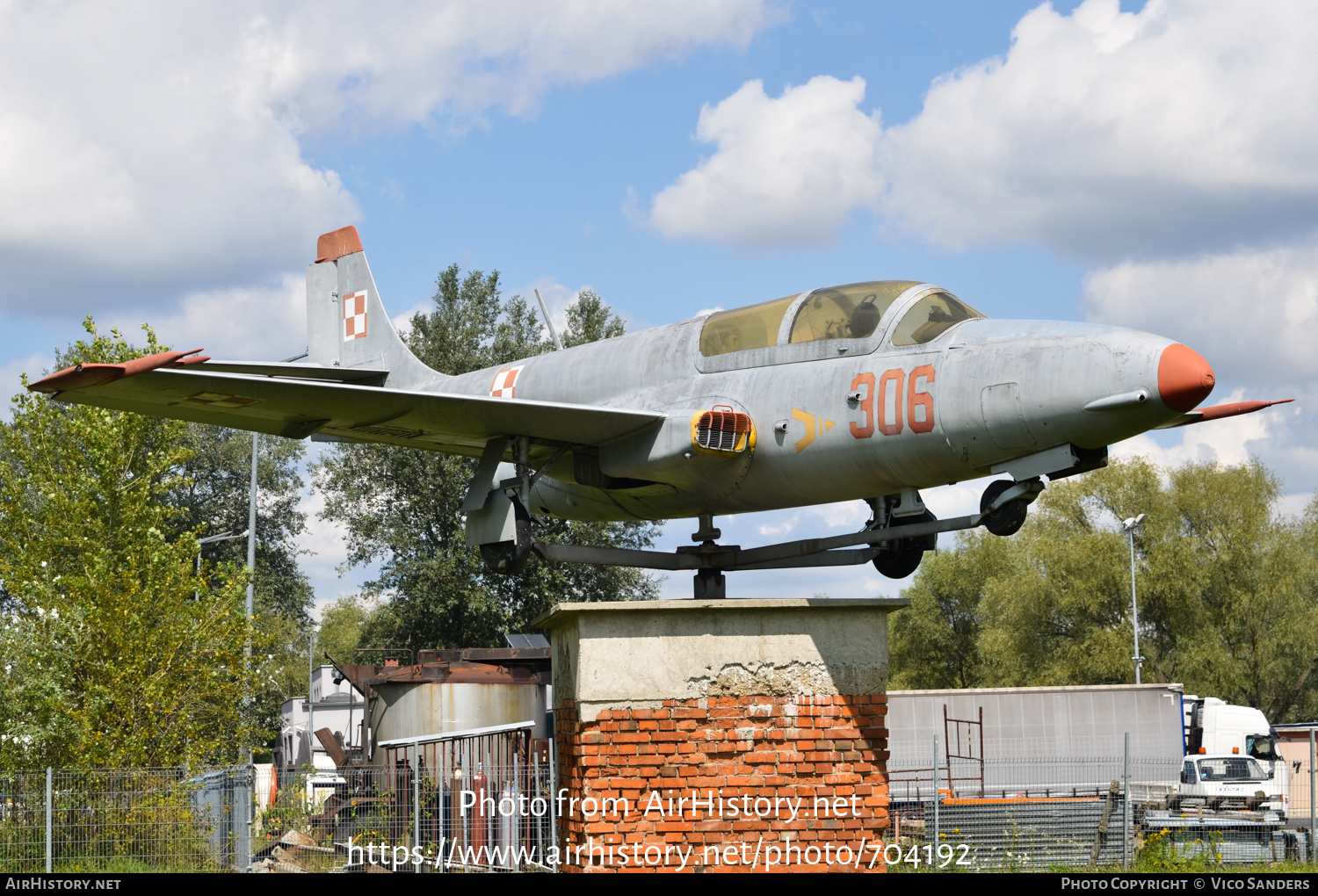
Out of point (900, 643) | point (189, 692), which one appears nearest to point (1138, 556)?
point (900, 643)

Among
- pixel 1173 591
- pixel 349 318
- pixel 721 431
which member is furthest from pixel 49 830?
pixel 1173 591

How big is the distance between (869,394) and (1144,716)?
18624mm

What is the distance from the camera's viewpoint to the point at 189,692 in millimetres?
18375

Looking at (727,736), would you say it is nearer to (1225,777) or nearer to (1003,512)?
(1003,512)

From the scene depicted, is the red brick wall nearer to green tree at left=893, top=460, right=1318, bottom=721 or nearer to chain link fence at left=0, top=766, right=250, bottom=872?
chain link fence at left=0, top=766, right=250, bottom=872

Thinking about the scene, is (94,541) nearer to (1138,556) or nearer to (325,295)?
(325,295)

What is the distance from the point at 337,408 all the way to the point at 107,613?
8.82m

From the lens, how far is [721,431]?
10.0m

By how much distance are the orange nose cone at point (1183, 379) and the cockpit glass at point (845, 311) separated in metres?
2.27

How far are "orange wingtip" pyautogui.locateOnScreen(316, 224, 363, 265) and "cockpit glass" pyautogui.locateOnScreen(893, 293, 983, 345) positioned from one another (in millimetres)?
9121

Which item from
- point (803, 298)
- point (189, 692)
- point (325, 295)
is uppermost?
point (325, 295)

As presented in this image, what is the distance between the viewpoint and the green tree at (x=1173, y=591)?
3991cm

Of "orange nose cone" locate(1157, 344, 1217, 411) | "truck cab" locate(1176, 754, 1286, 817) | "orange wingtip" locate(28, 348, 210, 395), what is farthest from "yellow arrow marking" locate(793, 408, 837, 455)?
"truck cab" locate(1176, 754, 1286, 817)

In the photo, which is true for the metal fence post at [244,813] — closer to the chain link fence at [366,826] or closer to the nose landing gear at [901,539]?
the chain link fence at [366,826]
